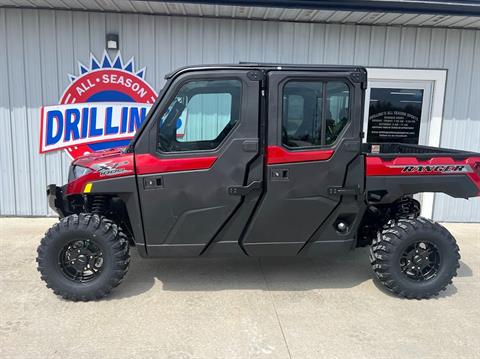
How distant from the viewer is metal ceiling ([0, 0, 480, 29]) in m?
5.48

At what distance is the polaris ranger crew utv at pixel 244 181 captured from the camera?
133 inches

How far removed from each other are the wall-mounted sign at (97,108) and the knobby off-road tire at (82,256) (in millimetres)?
2988

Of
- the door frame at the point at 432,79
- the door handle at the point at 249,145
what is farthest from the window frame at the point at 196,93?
the door frame at the point at 432,79

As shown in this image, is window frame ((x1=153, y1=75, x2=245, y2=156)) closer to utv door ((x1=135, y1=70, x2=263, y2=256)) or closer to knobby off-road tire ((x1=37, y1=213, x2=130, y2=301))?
utv door ((x1=135, y1=70, x2=263, y2=256))

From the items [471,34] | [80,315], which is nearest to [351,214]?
[80,315]

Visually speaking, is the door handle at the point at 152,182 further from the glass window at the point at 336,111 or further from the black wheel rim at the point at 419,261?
the black wheel rim at the point at 419,261

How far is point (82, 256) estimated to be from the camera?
3.50 metres

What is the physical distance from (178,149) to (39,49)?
13.2 ft

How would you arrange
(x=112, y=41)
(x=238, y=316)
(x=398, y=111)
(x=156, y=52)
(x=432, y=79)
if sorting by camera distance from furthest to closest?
(x=398, y=111), (x=432, y=79), (x=156, y=52), (x=112, y=41), (x=238, y=316)

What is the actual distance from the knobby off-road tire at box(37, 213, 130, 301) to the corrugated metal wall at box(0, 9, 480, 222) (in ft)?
10.4

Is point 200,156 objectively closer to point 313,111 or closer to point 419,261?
point 313,111

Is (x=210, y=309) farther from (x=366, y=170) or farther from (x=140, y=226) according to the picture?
(x=366, y=170)

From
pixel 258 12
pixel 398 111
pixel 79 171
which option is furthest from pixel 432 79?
pixel 79 171

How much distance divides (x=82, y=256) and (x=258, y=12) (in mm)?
4248
